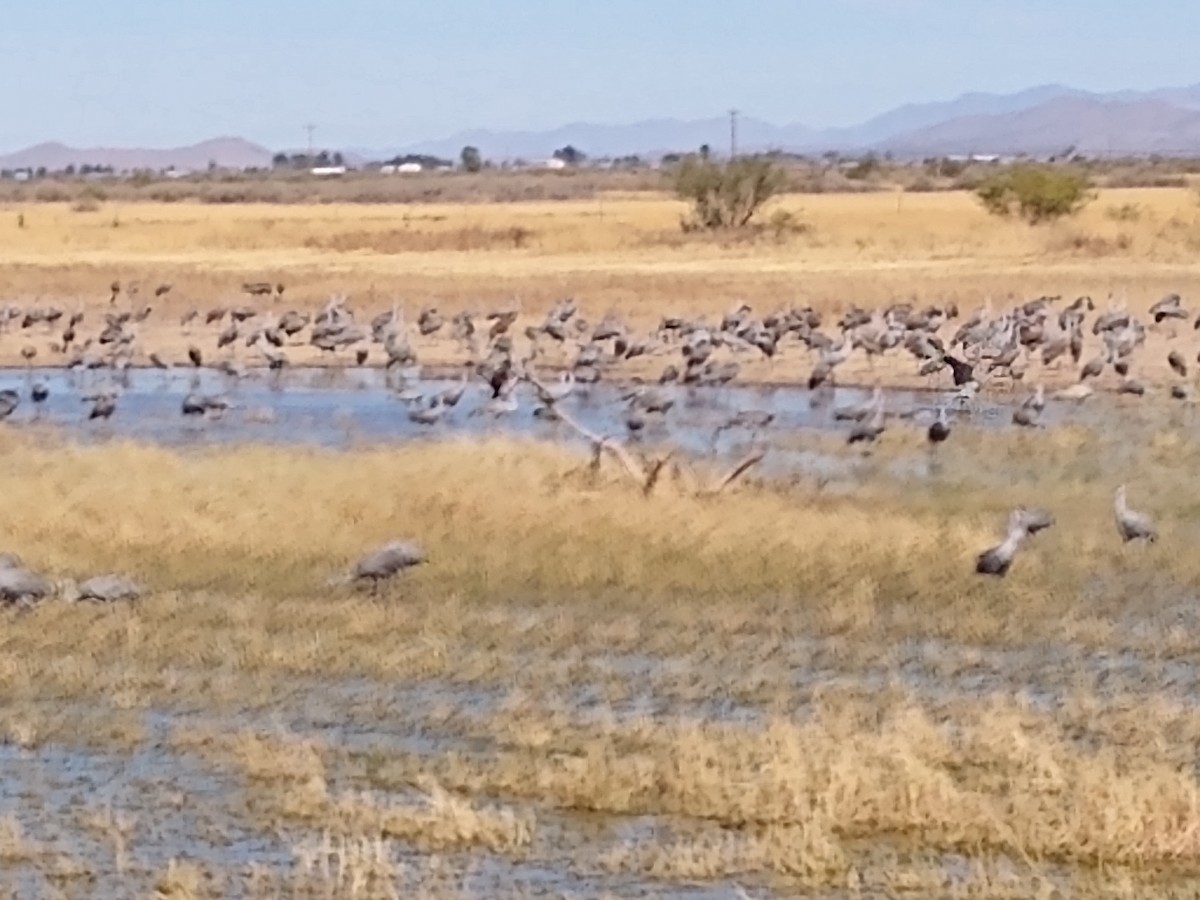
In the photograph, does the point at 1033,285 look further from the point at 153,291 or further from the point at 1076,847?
the point at 1076,847

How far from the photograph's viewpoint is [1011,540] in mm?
14812

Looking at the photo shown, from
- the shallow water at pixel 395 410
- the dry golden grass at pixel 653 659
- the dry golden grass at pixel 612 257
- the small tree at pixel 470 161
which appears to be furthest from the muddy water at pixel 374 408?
the small tree at pixel 470 161

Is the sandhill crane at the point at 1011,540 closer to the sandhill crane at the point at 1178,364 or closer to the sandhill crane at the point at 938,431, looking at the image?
the sandhill crane at the point at 938,431

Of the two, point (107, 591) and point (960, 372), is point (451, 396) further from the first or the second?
point (107, 591)

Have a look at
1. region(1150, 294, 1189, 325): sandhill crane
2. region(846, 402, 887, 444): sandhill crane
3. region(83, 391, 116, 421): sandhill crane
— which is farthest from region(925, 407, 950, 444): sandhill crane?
region(1150, 294, 1189, 325): sandhill crane

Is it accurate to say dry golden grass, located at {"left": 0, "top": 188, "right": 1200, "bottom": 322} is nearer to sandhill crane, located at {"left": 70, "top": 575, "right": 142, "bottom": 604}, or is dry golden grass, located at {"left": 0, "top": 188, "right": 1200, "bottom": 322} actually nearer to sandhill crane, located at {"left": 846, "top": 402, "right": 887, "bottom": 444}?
sandhill crane, located at {"left": 846, "top": 402, "right": 887, "bottom": 444}

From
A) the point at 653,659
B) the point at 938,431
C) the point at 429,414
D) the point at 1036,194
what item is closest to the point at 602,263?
the point at 1036,194

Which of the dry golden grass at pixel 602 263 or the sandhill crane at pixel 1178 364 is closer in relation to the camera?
the sandhill crane at pixel 1178 364

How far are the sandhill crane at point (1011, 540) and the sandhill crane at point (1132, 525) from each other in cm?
46

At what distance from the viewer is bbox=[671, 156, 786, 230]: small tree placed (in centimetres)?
5188

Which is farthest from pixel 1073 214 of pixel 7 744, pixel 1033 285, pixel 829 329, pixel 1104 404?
pixel 7 744

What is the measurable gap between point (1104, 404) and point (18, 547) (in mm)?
12608

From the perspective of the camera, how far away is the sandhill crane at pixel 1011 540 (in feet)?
47.8

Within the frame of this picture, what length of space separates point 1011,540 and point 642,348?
1378 centimetres
